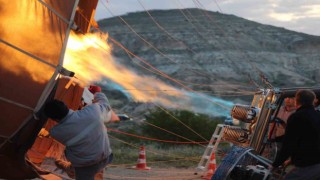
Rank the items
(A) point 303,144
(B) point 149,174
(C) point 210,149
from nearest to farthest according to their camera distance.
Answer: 1. (A) point 303,144
2. (B) point 149,174
3. (C) point 210,149

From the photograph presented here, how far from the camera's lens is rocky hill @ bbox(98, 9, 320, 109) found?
63.2 meters

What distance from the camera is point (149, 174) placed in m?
14.5

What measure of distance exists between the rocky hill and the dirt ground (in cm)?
4208

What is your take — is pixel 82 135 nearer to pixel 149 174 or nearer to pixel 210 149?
pixel 149 174

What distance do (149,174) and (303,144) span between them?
8338 millimetres

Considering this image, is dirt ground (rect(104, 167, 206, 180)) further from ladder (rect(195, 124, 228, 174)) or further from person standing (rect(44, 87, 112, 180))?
person standing (rect(44, 87, 112, 180))

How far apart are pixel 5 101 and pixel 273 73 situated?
5910 centimetres

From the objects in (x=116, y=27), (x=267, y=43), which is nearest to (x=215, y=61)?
(x=267, y=43)

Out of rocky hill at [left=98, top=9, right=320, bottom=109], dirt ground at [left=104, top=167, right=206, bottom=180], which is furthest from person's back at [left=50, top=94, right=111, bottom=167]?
rocky hill at [left=98, top=9, right=320, bottom=109]

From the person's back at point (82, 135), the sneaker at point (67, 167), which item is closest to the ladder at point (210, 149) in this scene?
the sneaker at point (67, 167)

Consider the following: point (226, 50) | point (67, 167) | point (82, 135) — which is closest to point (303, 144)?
point (82, 135)

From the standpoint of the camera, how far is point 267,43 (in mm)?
81125

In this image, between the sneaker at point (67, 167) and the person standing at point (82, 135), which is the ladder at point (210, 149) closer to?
the sneaker at point (67, 167)

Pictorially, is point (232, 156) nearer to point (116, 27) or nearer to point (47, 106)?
point (47, 106)
